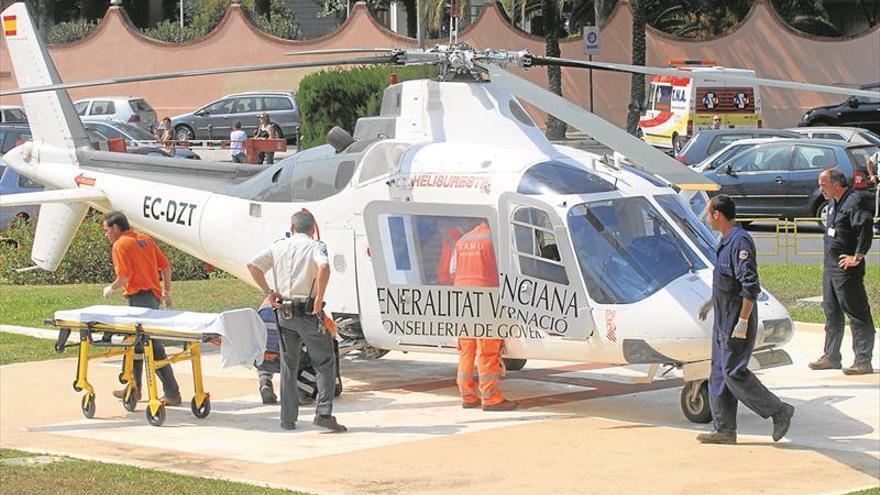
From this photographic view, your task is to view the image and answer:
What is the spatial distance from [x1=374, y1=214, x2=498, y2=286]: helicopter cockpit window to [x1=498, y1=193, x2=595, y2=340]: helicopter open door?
31 centimetres

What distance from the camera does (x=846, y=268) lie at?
47.9 feet

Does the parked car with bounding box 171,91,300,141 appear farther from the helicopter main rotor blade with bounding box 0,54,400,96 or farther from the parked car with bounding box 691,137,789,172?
the helicopter main rotor blade with bounding box 0,54,400,96

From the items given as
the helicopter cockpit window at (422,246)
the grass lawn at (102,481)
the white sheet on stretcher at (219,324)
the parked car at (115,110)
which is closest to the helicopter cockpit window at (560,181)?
the helicopter cockpit window at (422,246)

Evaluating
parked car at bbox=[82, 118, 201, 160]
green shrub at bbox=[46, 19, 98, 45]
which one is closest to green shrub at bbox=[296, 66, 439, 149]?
parked car at bbox=[82, 118, 201, 160]

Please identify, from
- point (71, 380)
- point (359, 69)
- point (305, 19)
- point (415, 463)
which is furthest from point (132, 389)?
point (305, 19)

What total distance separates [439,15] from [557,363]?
3038 cm

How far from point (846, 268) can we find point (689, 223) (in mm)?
2408

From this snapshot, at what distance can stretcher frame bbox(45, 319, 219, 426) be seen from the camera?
1282 cm

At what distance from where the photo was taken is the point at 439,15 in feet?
148

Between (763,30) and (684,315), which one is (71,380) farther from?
(763,30)

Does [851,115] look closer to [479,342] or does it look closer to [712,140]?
[712,140]

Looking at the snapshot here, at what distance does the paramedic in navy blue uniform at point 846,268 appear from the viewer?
14516 millimetres

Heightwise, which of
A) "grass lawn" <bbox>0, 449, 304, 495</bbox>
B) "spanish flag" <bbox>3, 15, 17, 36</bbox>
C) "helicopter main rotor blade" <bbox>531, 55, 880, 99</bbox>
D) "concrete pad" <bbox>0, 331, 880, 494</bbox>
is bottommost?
"concrete pad" <bbox>0, 331, 880, 494</bbox>

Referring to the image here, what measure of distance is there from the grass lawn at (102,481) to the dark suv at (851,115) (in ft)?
119
